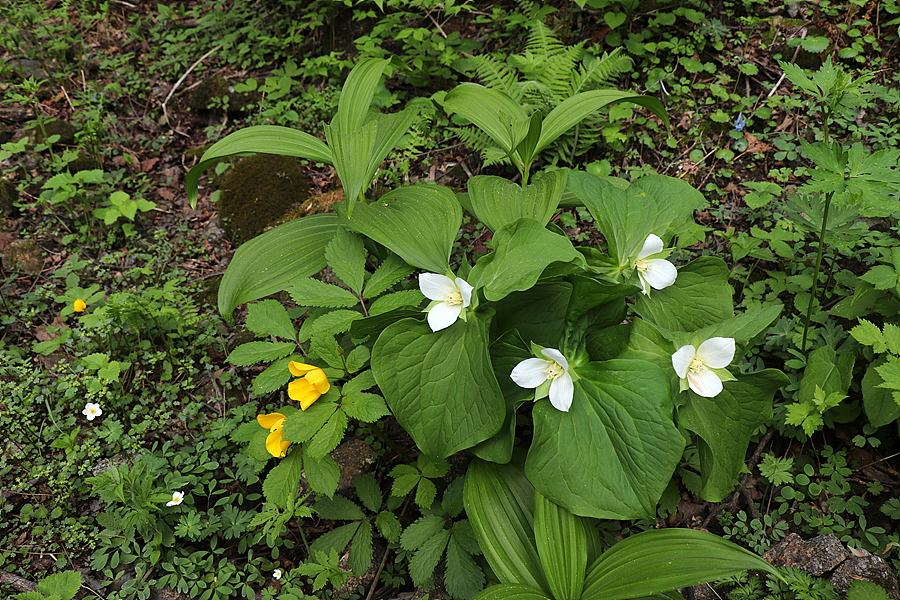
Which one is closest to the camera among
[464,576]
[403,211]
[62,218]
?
[464,576]

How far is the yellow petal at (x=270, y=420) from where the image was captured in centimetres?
179

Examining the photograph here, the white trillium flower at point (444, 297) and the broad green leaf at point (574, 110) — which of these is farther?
the broad green leaf at point (574, 110)

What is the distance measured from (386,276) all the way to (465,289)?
0.48 m

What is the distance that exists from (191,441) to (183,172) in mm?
2483

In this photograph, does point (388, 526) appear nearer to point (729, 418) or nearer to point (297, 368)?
point (297, 368)

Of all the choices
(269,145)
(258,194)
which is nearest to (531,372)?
(269,145)

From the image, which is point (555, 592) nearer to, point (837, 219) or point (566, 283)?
point (566, 283)

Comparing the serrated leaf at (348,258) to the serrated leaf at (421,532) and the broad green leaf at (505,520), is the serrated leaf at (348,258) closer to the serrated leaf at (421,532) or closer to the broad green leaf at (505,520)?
the broad green leaf at (505,520)

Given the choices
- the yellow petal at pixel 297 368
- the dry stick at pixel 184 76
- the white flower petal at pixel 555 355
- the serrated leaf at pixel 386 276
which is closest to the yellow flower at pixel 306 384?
the yellow petal at pixel 297 368

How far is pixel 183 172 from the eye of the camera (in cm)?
400

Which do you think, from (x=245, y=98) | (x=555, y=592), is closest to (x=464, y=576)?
(x=555, y=592)

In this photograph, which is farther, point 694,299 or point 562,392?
point 694,299

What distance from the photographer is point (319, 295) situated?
185 cm

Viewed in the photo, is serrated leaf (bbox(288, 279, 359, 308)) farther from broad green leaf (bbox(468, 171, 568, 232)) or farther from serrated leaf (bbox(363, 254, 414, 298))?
broad green leaf (bbox(468, 171, 568, 232))
